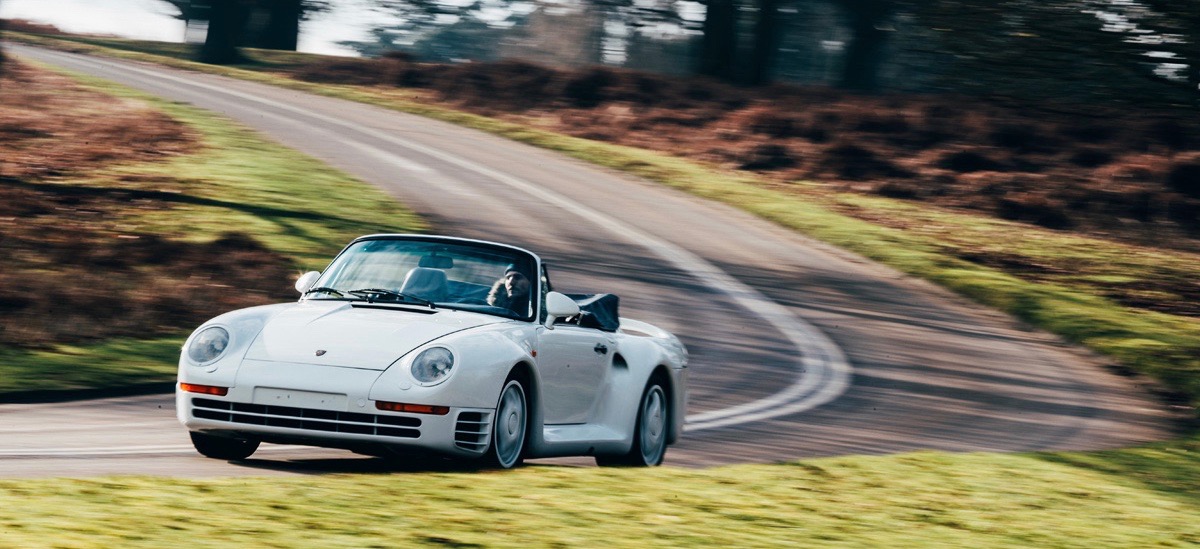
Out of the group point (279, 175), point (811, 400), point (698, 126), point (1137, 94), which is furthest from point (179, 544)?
point (698, 126)

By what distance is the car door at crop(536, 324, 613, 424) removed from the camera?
835 centimetres

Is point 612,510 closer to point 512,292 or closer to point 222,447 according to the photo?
point 512,292

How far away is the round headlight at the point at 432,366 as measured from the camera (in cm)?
742

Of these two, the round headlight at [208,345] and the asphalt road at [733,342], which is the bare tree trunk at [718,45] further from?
the round headlight at [208,345]

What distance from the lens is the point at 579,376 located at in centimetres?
874

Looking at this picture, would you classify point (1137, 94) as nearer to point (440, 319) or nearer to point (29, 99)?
point (440, 319)

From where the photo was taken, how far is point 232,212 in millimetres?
22484

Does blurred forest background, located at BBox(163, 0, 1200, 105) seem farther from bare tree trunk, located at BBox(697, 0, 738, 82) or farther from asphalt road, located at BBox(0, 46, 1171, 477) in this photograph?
asphalt road, located at BBox(0, 46, 1171, 477)

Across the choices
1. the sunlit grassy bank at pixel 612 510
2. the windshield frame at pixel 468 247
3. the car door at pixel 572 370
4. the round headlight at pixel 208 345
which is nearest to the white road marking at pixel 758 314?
the car door at pixel 572 370

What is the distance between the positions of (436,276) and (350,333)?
3.73ft

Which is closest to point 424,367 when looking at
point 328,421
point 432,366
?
point 432,366

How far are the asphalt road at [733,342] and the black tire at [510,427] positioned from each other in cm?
83

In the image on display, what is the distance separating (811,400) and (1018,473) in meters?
4.67

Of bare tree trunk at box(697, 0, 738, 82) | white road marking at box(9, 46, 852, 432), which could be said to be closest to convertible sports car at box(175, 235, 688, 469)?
white road marking at box(9, 46, 852, 432)
